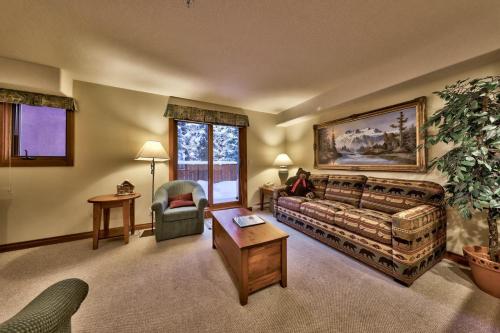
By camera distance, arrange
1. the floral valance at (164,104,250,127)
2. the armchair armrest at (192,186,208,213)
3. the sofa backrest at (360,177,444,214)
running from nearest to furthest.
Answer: the sofa backrest at (360,177,444,214) < the armchair armrest at (192,186,208,213) < the floral valance at (164,104,250,127)

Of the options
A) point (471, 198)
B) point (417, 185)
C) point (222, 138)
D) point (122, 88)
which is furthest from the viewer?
point (222, 138)

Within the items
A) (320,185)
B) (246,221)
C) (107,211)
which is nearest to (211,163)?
(107,211)

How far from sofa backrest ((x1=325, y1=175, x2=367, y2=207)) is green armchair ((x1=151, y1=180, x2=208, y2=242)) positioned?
2.15 metres

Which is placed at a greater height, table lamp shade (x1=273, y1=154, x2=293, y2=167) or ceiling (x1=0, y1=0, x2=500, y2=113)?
ceiling (x1=0, y1=0, x2=500, y2=113)

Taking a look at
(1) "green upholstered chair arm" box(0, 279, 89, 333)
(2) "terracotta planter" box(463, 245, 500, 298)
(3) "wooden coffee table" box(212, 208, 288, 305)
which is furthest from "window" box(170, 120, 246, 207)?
(2) "terracotta planter" box(463, 245, 500, 298)

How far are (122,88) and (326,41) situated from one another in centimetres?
316

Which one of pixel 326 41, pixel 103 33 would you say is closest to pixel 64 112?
pixel 103 33

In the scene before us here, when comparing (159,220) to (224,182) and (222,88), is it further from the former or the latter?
(222,88)

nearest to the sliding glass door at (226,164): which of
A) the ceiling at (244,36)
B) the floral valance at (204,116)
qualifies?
the floral valance at (204,116)

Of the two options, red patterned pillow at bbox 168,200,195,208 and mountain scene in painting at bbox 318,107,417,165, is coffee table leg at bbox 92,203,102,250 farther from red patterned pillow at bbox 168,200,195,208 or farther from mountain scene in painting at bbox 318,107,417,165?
mountain scene in painting at bbox 318,107,417,165

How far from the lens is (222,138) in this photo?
156 inches

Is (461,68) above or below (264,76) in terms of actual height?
below

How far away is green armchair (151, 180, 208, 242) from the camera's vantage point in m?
2.57

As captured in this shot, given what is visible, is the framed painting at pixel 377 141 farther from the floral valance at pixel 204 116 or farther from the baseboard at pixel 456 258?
the floral valance at pixel 204 116
